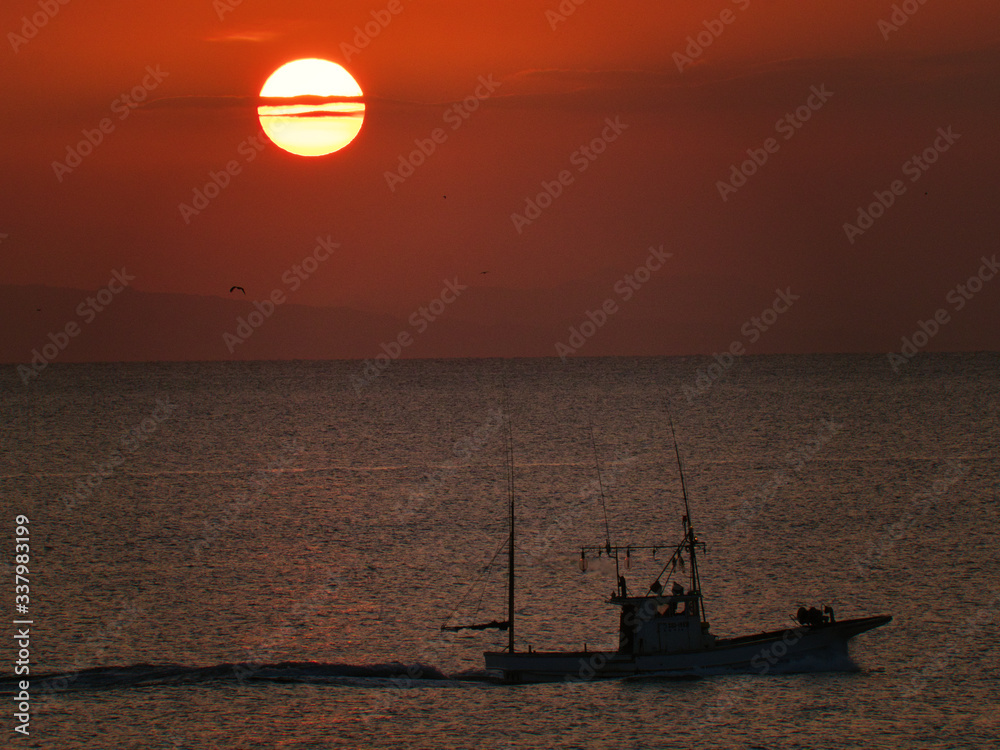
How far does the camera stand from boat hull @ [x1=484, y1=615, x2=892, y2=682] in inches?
1368

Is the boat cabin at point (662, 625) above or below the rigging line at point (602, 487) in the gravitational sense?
below

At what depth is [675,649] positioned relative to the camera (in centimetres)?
3469

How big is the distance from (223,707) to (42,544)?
33.9 metres

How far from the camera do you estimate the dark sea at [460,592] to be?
32344 mm

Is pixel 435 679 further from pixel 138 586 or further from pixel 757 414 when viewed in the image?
pixel 757 414

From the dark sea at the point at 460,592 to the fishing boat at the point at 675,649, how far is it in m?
0.55

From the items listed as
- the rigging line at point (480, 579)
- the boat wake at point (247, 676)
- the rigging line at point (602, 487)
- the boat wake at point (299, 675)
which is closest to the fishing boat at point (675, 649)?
the boat wake at point (299, 675)

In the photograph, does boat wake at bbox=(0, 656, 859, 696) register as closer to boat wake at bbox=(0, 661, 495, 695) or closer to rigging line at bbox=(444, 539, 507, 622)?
boat wake at bbox=(0, 661, 495, 695)

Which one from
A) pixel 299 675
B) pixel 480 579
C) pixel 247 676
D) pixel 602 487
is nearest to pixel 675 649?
pixel 299 675

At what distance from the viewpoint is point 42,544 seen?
204ft

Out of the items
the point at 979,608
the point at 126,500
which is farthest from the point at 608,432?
the point at 979,608

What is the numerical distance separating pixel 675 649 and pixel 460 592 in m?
15.3

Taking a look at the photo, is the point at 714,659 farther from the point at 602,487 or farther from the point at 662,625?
the point at 602,487

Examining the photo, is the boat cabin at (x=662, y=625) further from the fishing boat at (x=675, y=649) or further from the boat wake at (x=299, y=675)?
the boat wake at (x=299, y=675)
